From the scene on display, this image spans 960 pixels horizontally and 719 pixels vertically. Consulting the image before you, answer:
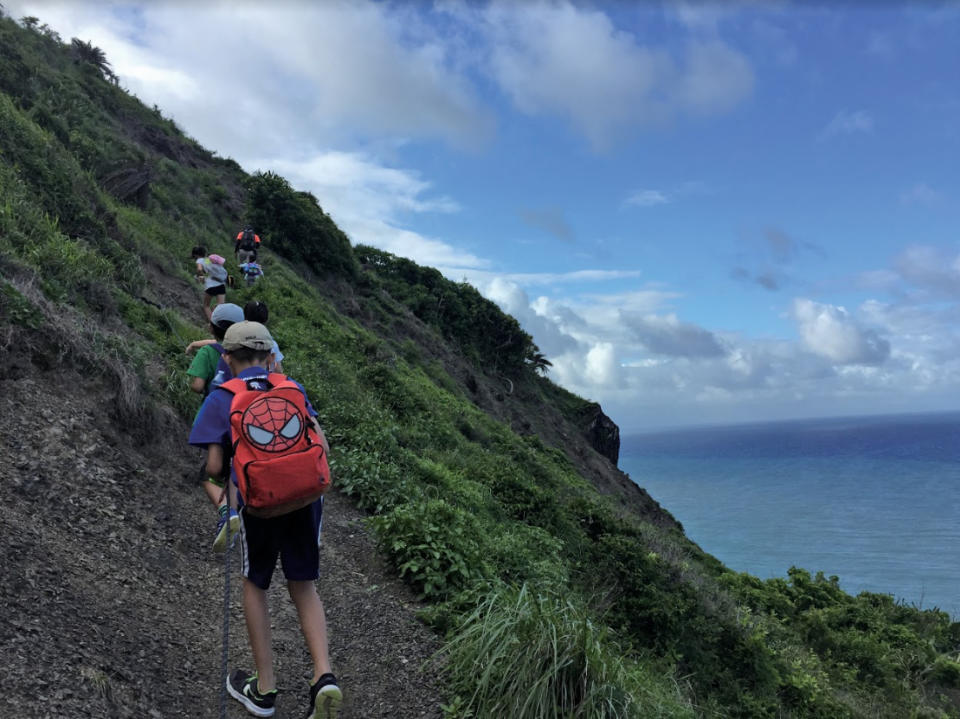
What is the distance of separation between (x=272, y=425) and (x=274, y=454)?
5.5 inches

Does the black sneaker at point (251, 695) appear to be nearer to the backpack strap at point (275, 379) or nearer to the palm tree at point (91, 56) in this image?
the backpack strap at point (275, 379)

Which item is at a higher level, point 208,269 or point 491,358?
point 491,358

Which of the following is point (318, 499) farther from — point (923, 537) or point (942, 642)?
point (923, 537)

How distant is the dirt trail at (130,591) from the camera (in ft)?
10.8

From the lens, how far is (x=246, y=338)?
338 centimetres

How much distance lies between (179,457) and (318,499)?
148 inches

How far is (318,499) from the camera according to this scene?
3.22m

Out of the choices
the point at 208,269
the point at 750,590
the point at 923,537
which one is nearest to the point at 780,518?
the point at 923,537

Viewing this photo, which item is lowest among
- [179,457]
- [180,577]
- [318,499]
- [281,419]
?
[180,577]

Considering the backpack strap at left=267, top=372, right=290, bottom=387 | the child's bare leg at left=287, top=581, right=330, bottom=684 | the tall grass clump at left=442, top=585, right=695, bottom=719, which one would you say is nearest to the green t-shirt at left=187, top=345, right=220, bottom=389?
the backpack strap at left=267, top=372, right=290, bottom=387

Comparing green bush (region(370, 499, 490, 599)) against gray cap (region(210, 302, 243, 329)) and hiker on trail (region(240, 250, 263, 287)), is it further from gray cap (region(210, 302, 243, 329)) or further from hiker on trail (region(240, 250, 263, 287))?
hiker on trail (region(240, 250, 263, 287))

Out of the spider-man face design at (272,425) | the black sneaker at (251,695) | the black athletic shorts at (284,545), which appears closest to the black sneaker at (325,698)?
the black sneaker at (251,695)

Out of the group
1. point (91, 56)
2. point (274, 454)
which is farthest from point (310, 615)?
point (91, 56)

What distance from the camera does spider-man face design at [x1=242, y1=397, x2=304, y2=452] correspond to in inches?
115
